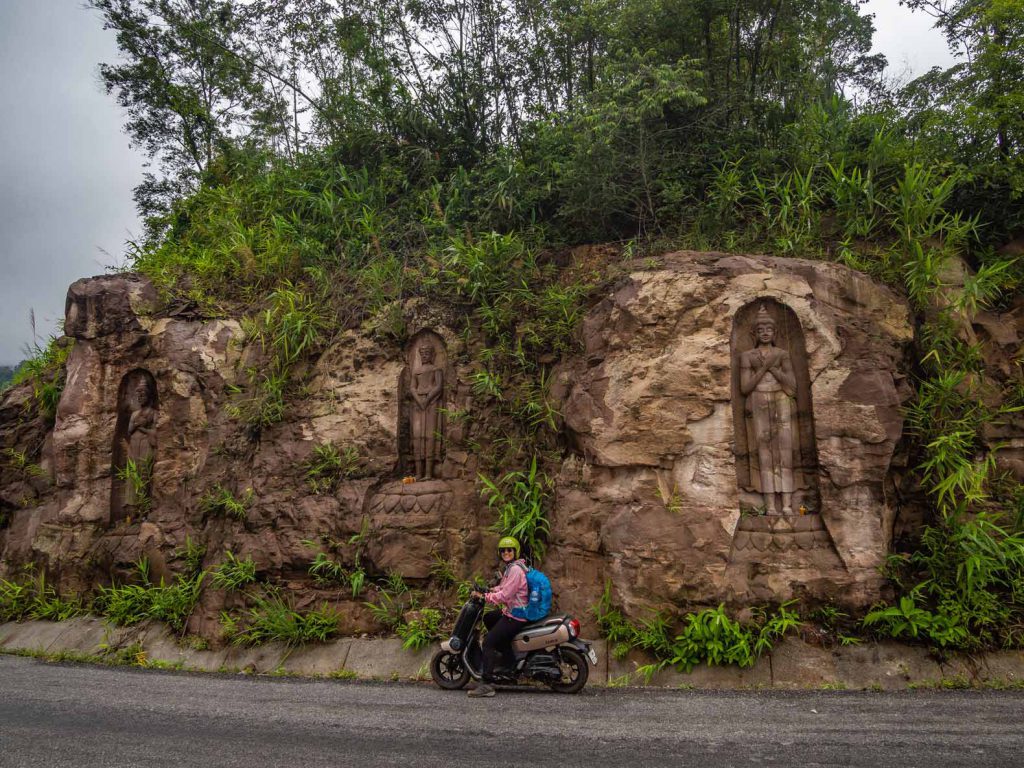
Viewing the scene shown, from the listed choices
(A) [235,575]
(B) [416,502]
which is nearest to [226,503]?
(A) [235,575]

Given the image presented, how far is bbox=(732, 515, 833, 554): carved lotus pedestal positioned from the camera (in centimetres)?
728

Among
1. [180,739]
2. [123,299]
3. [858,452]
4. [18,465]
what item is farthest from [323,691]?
[18,465]

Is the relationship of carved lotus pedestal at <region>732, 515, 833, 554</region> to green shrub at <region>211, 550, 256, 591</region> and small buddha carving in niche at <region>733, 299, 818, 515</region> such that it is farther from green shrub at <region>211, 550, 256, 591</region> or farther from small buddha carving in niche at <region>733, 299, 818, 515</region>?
green shrub at <region>211, 550, 256, 591</region>

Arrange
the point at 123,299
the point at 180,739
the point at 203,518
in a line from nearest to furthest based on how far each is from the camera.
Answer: the point at 180,739, the point at 203,518, the point at 123,299

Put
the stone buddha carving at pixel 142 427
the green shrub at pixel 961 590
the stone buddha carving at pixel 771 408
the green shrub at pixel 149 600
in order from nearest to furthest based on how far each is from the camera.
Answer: the green shrub at pixel 961 590
the stone buddha carving at pixel 771 408
the green shrub at pixel 149 600
the stone buddha carving at pixel 142 427

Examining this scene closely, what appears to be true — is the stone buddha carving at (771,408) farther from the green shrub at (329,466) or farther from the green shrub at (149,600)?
the green shrub at (149,600)

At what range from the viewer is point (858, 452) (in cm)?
733

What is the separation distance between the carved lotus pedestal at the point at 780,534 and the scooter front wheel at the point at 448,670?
301cm

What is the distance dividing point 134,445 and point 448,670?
274 inches

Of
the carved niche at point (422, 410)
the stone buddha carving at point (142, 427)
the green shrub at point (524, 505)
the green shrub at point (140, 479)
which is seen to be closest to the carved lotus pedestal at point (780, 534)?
the green shrub at point (524, 505)

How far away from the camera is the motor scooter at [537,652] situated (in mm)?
6031

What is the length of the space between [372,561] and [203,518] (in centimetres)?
269

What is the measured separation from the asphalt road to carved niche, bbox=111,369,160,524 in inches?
161

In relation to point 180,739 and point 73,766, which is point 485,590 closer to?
point 180,739
